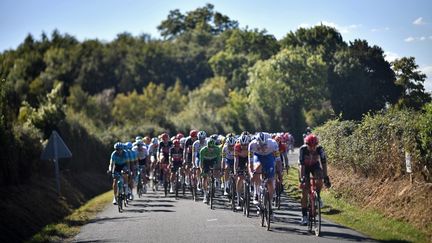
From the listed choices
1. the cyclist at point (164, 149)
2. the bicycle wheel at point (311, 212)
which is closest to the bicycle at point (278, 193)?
the bicycle wheel at point (311, 212)

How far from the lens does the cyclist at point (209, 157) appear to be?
23.8 m

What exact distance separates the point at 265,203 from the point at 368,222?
2.59m

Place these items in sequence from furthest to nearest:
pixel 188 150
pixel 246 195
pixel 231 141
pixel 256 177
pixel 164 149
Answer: pixel 164 149
pixel 188 150
pixel 231 141
pixel 246 195
pixel 256 177

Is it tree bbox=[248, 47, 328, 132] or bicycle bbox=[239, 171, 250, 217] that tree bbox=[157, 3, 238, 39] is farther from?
bicycle bbox=[239, 171, 250, 217]

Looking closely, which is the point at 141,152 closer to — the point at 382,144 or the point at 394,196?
the point at 382,144

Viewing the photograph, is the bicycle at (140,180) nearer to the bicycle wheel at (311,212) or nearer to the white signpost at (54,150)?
the white signpost at (54,150)

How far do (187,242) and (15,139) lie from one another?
1345cm

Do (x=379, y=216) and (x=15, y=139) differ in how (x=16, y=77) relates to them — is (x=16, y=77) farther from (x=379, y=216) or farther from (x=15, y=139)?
(x=379, y=216)

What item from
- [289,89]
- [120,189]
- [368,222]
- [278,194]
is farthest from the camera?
[289,89]

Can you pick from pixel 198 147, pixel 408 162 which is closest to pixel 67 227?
pixel 198 147

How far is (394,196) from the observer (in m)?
17.9

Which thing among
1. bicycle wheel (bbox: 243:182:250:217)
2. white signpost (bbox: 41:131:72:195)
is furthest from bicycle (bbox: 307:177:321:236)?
white signpost (bbox: 41:131:72:195)

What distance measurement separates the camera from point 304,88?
7744 cm

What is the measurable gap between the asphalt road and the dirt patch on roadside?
1.54m
